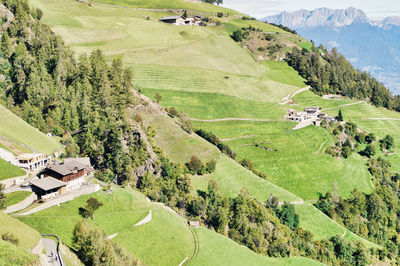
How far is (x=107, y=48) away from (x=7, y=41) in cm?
5403

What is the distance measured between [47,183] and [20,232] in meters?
19.5

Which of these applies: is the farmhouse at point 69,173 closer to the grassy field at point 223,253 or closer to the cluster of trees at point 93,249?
the cluster of trees at point 93,249

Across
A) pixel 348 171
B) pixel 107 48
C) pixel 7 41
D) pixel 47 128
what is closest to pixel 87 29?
pixel 107 48

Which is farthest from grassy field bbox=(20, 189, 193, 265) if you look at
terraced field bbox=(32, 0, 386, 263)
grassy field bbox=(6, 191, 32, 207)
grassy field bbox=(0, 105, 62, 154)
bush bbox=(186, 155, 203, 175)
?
terraced field bbox=(32, 0, 386, 263)

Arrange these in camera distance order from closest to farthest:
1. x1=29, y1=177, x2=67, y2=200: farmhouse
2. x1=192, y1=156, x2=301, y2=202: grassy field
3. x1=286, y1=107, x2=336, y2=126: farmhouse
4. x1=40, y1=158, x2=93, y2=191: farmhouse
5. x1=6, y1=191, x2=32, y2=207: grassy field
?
x1=6, y1=191, x2=32, y2=207: grassy field, x1=29, y1=177, x2=67, y2=200: farmhouse, x1=40, y1=158, x2=93, y2=191: farmhouse, x1=192, y1=156, x2=301, y2=202: grassy field, x1=286, y1=107, x2=336, y2=126: farmhouse

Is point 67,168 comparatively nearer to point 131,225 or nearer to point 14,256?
point 131,225

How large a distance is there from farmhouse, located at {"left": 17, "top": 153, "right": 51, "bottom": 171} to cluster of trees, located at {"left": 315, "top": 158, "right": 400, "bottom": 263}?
7963 centimetres

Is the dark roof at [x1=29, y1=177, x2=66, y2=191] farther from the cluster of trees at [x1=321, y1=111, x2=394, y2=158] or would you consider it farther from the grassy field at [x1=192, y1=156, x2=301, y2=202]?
the cluster of trees at [x1=321, y1=111, x2=394, y2=158]

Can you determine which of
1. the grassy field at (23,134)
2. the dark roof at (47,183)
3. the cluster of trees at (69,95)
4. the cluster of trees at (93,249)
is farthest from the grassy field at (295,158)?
the cluster of trees at (93,249)

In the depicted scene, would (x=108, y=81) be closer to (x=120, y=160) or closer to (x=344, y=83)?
(x=120, y=160)

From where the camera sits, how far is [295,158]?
409 ft

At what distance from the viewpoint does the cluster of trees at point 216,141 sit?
113062 mm

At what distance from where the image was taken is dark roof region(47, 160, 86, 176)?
6563 cm

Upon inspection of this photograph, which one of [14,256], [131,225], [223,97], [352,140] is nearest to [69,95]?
[131,225]
